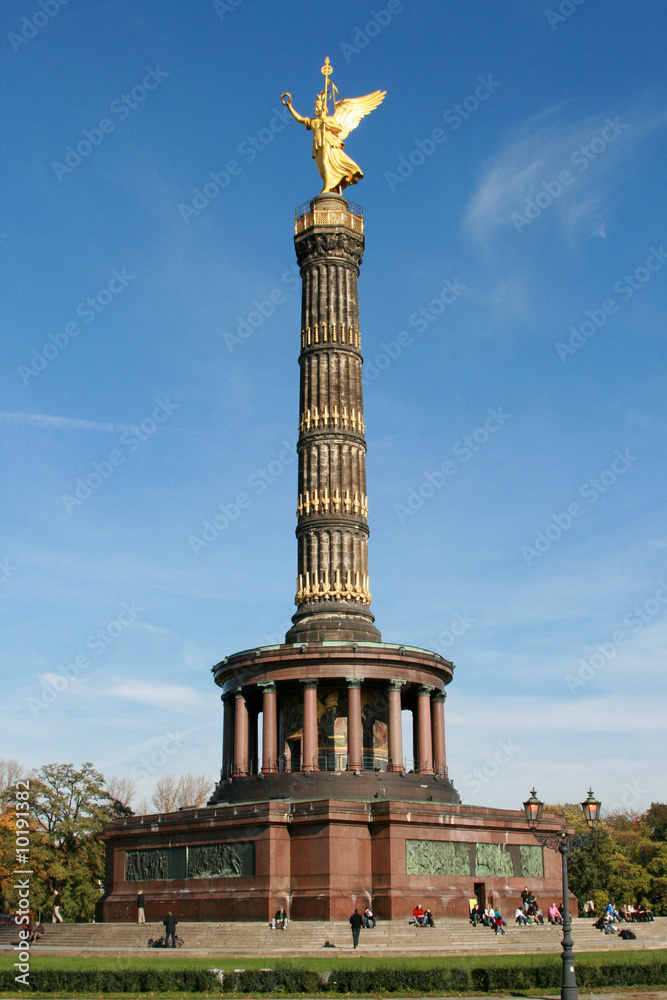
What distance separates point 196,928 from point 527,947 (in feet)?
28.9

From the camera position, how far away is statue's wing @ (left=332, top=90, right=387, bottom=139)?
44625 mm

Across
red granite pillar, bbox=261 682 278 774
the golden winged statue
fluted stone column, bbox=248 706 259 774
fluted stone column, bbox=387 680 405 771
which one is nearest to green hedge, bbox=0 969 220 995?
red granite pillar, bbox=261 682 278 774

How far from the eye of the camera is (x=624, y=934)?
29.4 m

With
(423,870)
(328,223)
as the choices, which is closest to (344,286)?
(328,223)

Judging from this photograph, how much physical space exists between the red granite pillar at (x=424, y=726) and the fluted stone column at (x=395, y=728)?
1328mm

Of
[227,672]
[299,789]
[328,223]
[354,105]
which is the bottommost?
[299,789]

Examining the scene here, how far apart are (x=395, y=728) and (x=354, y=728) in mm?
1736

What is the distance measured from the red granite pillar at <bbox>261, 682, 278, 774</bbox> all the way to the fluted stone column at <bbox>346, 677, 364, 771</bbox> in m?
2.57

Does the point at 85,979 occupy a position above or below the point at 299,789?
below

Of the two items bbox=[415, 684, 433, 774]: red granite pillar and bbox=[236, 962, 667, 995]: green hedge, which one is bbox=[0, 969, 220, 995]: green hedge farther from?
bbox=[415, 684, 433, 774]: red granite pillar

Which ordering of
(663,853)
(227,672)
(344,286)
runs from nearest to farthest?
(227,672) → (344,286) → (663,853)

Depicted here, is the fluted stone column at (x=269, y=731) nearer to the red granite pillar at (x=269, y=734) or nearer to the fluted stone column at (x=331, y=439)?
the red granite pillar at (x=269, y=734)

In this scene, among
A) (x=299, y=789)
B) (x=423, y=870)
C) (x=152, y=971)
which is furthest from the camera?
(x=299, y=789)

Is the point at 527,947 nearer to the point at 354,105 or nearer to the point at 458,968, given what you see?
the point at 458,968
